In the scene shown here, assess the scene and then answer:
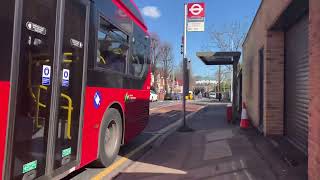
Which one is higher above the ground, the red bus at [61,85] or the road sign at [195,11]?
the road sign at [195,11]

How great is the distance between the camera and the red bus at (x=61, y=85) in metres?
4.39

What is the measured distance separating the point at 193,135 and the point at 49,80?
8.97 meters

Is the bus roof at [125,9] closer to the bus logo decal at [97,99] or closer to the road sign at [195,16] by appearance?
the bus logo decal at [97,99]

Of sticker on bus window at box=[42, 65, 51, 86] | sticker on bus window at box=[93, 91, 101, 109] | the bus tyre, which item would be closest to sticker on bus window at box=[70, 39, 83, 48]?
sticker on bus window at box=[42, 65, 51, 86]

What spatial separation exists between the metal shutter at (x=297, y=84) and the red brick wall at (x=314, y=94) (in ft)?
8.14

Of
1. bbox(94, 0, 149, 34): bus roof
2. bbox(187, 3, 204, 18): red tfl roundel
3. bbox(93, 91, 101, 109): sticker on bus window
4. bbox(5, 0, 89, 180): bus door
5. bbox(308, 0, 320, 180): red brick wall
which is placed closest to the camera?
bbox(5, 0, 89, 180): bus door

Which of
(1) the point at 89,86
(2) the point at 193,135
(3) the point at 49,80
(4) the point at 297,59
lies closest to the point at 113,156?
(1) the point at 89,86

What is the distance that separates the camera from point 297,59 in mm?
9688

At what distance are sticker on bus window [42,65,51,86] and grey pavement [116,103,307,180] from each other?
2.64 meters

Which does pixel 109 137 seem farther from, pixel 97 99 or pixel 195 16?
pixel 195 16

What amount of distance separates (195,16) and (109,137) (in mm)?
9316

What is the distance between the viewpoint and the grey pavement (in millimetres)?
7333

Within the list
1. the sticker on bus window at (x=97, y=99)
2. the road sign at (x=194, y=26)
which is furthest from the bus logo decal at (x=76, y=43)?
the road sign at (x=194, y=26)

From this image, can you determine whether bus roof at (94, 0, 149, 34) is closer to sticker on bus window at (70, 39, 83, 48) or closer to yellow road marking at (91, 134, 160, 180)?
sticker on bus window at (70, 39, 83, 48)
